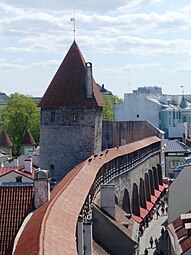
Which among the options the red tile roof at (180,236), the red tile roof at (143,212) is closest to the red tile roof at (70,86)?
the red tile roof at (143,212)

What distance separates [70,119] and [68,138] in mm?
877

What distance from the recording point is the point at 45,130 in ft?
94.0

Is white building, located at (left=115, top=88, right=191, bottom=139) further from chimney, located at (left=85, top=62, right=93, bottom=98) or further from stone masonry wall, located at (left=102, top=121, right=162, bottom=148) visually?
chimney, located at (left=85, top=62, right=93, bottom=98)

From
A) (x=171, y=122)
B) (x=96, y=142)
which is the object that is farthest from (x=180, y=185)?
(x=171, y=122)

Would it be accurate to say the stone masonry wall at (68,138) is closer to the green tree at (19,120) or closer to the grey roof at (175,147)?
the grey roof at (175,147)

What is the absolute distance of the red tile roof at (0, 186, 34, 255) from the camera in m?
13.1

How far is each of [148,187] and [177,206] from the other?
13638 millimetres

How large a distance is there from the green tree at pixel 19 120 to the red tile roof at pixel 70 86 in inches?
1254

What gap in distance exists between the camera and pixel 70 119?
28062mm

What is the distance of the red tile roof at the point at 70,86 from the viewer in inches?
1104

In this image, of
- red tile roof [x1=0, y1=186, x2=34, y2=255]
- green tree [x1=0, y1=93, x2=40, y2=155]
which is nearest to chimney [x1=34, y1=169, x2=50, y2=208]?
red tile roof [x1=0, y1=186, x2=34, y2=255]

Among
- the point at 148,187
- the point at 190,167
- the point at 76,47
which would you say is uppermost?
the point at 76,47

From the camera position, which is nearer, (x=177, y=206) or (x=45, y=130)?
(x=177, y=206)

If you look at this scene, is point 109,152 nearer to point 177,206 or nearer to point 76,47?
point 177,206
